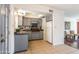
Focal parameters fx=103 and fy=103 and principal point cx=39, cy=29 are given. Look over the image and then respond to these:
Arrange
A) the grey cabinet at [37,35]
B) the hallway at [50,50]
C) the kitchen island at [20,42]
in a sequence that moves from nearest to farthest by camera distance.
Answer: the kitchen island at [20,42] → the hallway at [50,50] → the grey cabinet at [37,35]

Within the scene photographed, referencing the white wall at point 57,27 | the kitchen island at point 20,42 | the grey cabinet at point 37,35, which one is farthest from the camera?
the grey cabinet at point 37,35

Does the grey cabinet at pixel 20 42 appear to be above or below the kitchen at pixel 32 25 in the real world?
below

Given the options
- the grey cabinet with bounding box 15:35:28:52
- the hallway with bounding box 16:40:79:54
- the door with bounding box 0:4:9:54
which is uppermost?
the door with bounding box 0:4:9:54

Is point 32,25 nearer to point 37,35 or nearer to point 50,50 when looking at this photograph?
point 37,35

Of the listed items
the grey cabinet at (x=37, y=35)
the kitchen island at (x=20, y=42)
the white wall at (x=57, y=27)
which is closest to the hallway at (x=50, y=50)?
the kitchen island at (x=20, y=42)

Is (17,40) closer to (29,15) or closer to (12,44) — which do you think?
(12,44)

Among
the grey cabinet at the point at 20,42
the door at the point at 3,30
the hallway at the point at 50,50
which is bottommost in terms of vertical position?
the hallway at the point at 50,50

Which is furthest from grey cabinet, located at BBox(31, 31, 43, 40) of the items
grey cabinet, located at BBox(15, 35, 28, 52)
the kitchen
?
grey cabinet, located at BBox(15, 35, 28, 52)

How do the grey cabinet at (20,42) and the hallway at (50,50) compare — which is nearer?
the grey cabinet at (20,42)

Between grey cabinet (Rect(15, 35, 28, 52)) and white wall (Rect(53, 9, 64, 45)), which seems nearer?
grey cabinet (Rect(15, 35, 28, 52))

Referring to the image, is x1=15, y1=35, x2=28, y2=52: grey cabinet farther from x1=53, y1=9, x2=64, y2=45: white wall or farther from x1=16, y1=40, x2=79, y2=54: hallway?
x1=53, y1=9, x2=64, y2=45: white wall

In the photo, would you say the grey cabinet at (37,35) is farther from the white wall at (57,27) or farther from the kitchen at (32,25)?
the white wall at (57,27)
